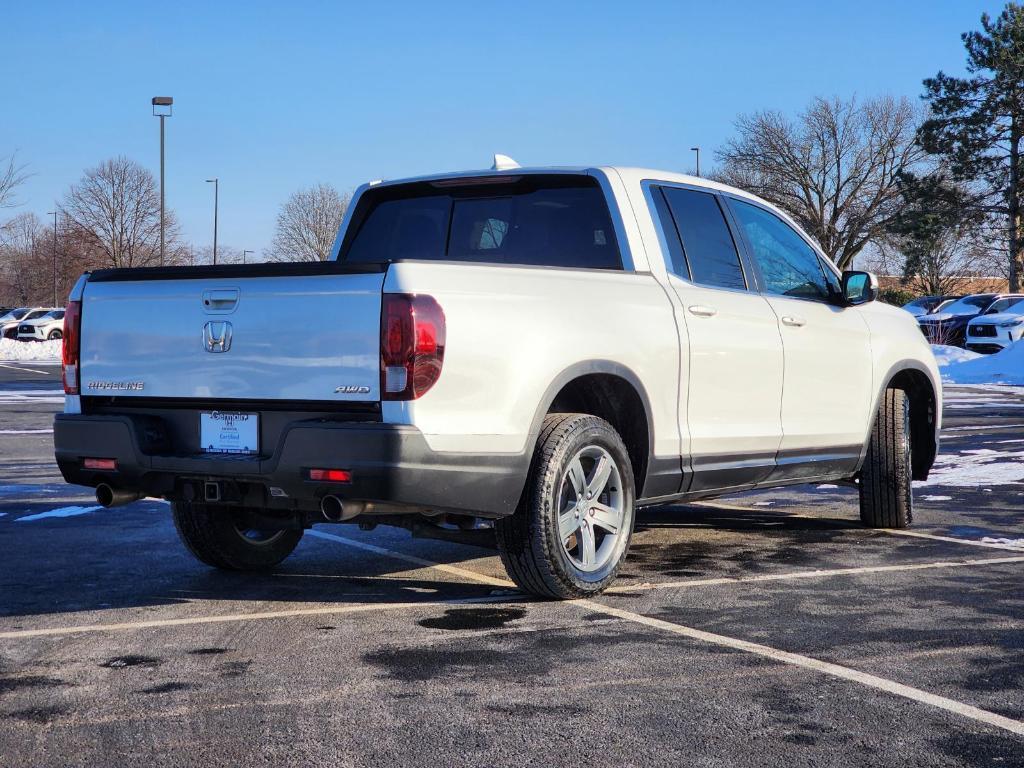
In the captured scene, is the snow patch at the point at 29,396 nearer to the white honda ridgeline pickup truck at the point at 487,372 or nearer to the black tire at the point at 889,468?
the white honda ridgeline pickup truck at the point at 487,372

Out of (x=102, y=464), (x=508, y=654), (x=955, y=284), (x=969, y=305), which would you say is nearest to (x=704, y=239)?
(x=508, y=654)

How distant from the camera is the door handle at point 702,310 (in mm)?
6137

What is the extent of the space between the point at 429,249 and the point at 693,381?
1590mm

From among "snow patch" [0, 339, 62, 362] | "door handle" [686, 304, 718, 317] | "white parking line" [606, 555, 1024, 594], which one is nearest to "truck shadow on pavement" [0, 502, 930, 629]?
"white parking line" [606, 555, 1024, 594]

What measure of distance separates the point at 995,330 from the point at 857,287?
28.1m

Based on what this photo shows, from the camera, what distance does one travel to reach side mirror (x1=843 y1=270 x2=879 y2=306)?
732cm

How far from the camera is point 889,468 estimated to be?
7723 mm

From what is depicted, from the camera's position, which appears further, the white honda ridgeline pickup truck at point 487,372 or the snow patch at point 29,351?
the snow patch at point 29,351

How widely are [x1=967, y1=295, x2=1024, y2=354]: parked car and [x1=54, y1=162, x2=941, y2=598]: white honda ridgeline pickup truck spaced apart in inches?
1096

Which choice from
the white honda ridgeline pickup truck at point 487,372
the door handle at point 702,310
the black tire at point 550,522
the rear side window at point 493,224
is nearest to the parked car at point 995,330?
the white honda ridgeline pickup truck at point 487,372

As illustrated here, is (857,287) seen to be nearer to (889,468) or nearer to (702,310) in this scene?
(889,468)

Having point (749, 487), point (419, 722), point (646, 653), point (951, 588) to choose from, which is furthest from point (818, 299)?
point (419, 722)

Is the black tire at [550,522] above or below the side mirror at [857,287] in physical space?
below

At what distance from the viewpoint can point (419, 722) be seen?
3.79 meters
